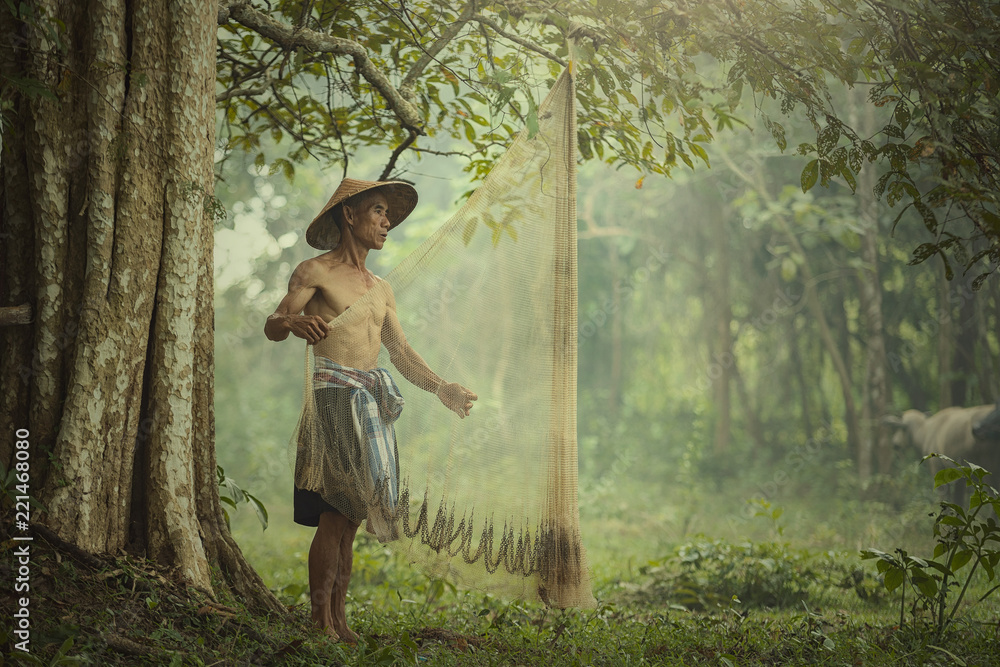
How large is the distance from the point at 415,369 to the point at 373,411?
0.23 meters

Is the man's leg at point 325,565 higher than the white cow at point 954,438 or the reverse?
the reverse

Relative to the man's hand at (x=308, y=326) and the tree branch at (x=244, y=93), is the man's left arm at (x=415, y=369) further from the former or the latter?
the tree branch at (x=244, y=93)

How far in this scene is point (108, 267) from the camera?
7.21 ft

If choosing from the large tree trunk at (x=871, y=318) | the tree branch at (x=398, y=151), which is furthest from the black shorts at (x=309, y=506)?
the large tree trunk at (x=871, y=318)

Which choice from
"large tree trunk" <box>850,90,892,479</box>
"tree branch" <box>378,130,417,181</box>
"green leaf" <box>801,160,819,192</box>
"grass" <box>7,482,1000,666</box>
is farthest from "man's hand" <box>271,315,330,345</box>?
"large tree trunk" <box>850,90,892,479</box>

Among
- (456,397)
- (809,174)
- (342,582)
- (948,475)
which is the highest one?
(809,174)

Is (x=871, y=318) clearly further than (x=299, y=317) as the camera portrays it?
Yes

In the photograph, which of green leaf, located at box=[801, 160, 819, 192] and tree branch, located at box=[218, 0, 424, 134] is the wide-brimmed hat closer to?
tree branch, located at box=[218, 0, 424, 134]

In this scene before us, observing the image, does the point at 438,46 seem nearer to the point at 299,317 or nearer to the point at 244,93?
the point at 244,93

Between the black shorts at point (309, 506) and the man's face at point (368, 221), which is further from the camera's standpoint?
the man's face at point (368, 221)

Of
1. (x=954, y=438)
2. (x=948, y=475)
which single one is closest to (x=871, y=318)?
(x=954, y=438)

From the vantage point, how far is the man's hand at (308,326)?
2.42 meters

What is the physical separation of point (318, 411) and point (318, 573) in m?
0.58

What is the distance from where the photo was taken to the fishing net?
8.07ft
